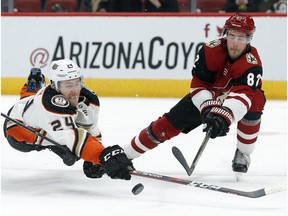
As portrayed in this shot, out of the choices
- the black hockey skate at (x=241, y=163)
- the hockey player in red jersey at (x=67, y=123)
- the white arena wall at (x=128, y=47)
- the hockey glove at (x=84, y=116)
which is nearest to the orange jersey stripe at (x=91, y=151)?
the hockey player in red jersey at (x=67, y=123)

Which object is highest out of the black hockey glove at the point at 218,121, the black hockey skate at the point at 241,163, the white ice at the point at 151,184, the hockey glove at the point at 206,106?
the hockey glove at the point at 206,106

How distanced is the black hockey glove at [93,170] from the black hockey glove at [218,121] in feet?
1.79

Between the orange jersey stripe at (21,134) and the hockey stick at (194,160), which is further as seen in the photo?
the orange jersey stripe at (21,134)

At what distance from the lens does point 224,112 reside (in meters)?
3.68

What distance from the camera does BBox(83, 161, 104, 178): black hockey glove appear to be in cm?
379

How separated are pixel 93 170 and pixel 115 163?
43 cm

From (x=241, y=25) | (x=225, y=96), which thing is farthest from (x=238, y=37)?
(x=225, y=96)

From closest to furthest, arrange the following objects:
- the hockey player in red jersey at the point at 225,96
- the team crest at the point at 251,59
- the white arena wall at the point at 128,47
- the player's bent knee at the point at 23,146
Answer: the hockey player in red jersey at the point at 225,96, the team crest at the point at 251,59, the player's bent knee at the point at 23,146, the white arena wall at the point at 128,47

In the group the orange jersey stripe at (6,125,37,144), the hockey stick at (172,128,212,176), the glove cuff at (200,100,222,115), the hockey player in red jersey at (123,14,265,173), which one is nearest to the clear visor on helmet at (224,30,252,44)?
the hockey player in red jersey at (123,14,265,173)

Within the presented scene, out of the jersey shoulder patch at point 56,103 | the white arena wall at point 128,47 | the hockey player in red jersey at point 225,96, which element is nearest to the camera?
the jersey shoulder patch at point 56,103

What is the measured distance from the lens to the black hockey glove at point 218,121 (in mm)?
3646

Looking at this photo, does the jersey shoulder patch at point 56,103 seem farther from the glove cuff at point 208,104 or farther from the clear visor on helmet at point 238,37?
the clear visor on helmet at point 238,37

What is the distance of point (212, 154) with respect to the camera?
4.79 meters

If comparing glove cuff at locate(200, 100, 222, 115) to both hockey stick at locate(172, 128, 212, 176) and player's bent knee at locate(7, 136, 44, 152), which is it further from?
player's bent knee at locate(7, 136, 44, 152)
